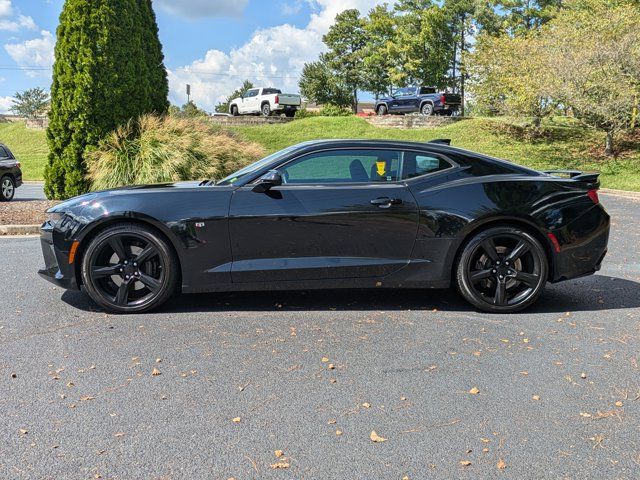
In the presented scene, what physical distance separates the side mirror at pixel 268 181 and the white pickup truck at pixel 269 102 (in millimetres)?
30990

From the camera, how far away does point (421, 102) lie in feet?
109

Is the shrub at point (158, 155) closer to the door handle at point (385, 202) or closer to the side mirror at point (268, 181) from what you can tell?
the side mirror at point (268, 181)

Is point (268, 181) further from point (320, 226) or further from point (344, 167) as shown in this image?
point (344, 167)

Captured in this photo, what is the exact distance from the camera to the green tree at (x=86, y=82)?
11227mm

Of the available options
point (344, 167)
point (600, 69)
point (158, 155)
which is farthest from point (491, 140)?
point (344, 167)

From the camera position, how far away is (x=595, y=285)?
5.84m

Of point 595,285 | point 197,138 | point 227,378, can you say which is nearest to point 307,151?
point 227,378

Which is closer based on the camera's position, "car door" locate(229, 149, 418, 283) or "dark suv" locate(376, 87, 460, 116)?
"car door" locate(229, 149, 418, 283)

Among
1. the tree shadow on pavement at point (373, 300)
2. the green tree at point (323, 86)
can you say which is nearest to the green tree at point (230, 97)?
the green tree at point (323, 86)

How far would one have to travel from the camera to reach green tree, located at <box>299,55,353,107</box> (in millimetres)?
57906

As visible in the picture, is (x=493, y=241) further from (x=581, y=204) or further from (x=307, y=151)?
(x=307, y=151)

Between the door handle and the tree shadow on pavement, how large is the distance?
917mm

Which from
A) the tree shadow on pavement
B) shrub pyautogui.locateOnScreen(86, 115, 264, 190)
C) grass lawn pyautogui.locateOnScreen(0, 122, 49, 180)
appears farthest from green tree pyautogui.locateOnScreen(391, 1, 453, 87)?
the tree shadow on pavement

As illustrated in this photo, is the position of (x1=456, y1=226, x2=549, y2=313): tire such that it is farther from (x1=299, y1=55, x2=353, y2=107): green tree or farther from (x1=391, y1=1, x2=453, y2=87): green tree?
(x1=299, y1=55, x2=353, y2=107): green tree
